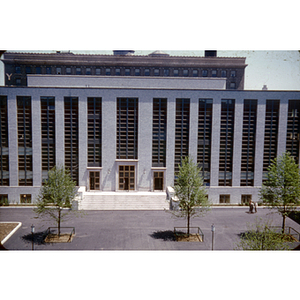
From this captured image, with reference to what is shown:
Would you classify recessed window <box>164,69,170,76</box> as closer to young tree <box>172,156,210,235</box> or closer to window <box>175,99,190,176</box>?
window <box>175,99,190,176</box>

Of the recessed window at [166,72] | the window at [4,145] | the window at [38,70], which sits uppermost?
the recessed window at [166,72]

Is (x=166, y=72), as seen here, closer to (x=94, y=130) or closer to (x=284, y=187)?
(x=94, y=130)

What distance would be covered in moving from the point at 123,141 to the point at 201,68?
52.6 ft

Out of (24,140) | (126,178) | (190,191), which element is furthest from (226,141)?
(24,140)

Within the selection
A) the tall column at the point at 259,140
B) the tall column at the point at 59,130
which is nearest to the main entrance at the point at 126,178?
the tall column at the point at 59,130

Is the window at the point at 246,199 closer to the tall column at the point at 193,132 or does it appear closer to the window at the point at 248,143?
the window at the point at 248,143

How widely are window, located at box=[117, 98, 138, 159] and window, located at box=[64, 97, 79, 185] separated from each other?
4.14m

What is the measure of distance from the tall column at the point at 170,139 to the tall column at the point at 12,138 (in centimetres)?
1450

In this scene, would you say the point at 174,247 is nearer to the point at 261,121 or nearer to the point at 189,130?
the point at 189,130

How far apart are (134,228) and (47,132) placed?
1246 centimetres

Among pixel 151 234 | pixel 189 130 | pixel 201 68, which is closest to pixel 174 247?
pixel 151 234

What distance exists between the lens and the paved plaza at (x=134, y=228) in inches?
684

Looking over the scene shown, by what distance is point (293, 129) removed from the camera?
23234 millimetres

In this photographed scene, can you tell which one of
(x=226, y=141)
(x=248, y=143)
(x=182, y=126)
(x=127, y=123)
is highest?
(x=127, y=123)
